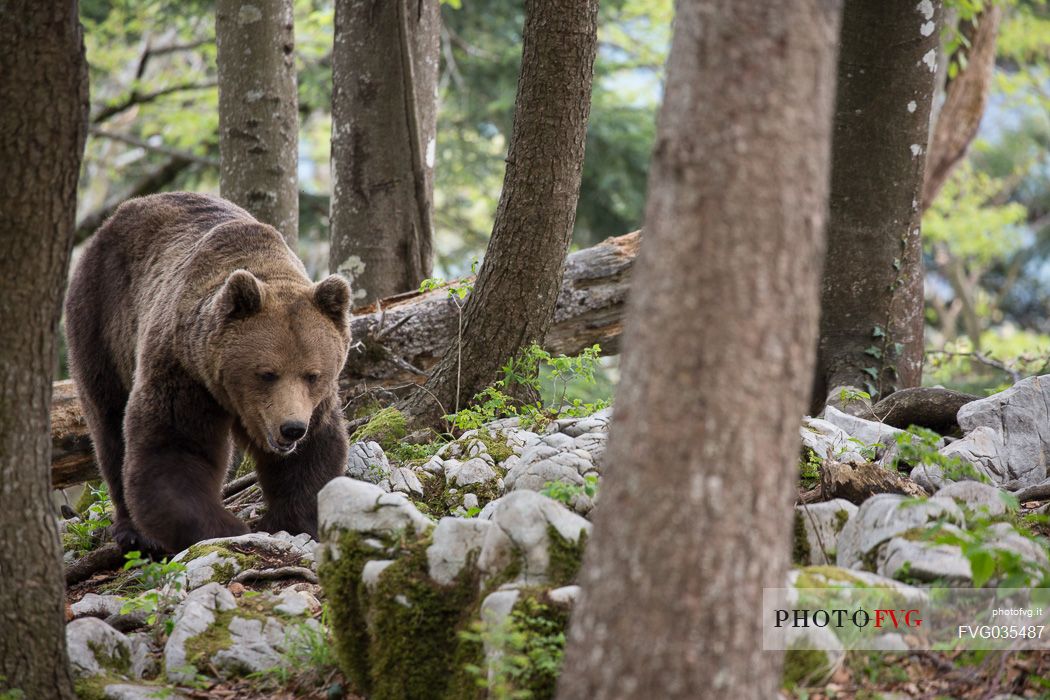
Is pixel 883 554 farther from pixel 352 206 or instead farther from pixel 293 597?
pixel 352 206

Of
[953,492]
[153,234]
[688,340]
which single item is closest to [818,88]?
[688,340]

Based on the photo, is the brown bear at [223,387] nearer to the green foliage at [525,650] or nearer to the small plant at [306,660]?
the small plant at [306,660]

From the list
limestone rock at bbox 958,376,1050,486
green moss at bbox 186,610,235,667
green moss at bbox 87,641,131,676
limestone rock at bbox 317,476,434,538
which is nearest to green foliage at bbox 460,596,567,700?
limestone rock at bbox 317,476,434,538

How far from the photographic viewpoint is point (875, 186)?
7.27m

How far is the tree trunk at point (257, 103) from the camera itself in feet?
26.9

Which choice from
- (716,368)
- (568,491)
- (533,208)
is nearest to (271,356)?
(533,208)

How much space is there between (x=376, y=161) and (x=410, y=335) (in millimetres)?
1536

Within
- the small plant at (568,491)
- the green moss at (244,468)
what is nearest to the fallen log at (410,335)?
the green moss at (244,468)

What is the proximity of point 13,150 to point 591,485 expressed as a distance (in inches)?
101

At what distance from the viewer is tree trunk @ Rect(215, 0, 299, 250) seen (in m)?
8.20

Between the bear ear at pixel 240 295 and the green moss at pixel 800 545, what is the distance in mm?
3257

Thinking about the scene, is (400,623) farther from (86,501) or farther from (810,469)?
(86,501)

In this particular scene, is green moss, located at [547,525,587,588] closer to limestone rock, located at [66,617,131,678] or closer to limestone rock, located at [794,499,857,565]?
limestone rock, located at [794,499,857,565]

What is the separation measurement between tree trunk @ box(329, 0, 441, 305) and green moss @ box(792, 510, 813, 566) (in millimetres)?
4927
